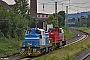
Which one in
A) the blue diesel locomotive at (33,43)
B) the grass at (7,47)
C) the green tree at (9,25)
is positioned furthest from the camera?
the green tree at (9,25)

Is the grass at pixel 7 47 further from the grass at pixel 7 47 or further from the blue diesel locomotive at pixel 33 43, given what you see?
the blue diesel locomotive at pixel 33 43

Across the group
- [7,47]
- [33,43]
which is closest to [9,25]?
[7,47]

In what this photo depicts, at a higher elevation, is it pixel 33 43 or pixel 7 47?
pixel 33 43

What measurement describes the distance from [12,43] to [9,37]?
2.48 metres

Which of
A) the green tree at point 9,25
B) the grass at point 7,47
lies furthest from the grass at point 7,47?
the green tree at point 9,25

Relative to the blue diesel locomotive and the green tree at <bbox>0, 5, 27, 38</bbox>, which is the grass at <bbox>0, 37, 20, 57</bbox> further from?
the blue diesel locomotive

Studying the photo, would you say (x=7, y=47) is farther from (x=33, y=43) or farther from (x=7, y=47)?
(x=33, y=43)

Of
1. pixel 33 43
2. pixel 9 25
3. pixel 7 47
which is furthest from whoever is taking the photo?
Answer: pixel 9 25

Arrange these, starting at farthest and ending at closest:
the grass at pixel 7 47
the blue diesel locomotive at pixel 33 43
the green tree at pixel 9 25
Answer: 1. the green tree at pixel 9 25
2. the grass at pixel 7 47
3. the blue diesel locomotive at pixel 33 43

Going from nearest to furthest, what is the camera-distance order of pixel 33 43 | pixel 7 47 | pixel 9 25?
pixel 33 43 → pixel 7 47 → pixel 9 25

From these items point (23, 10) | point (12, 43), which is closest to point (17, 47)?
point (12, 43)

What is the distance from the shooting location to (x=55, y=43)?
34.4 meters

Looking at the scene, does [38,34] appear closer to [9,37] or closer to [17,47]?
[17,47]

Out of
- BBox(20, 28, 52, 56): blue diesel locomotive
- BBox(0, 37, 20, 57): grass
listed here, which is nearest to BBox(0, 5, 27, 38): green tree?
BBox(0, 37, 20, 57): grass
